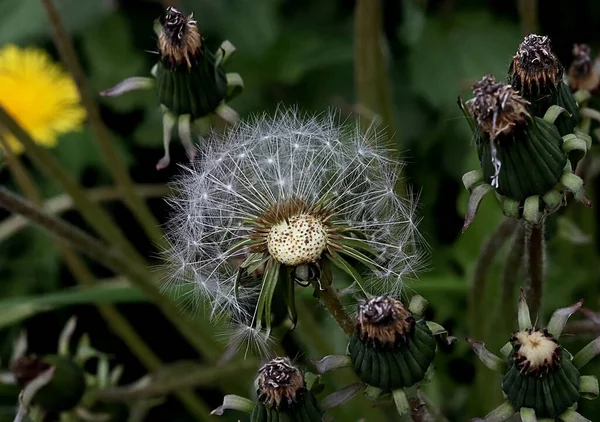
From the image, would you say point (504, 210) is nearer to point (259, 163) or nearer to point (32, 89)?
point (259, 163)

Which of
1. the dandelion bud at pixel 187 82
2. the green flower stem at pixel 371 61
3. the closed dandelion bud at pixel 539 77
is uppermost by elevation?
the green flower stem at pixel 371 61

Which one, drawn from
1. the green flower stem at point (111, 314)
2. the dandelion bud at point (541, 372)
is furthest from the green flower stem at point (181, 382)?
the dandelion bud at point (541, 372)

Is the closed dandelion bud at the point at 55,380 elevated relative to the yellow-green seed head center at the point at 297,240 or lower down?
elevated

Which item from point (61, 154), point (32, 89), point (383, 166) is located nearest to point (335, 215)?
point (383, 166)

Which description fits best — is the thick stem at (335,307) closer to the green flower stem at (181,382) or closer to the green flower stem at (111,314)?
the green flower stem at (181,382)

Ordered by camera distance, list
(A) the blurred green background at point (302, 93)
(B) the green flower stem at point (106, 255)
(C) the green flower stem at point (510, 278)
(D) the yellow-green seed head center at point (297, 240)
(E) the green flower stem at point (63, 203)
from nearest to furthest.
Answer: (D) the yellow-green seed head center at point (297, 240), (C) the green flower stem at point (510, 278), (B) the green flower stem at point (106, 255), (E) the green flower stem at point (63, 203), (A) the blurred green background at point (302, 93)

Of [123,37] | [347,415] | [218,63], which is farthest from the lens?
[123,37]

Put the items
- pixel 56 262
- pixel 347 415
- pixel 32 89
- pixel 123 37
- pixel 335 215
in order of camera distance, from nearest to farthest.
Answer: pixel 335 215
pixel 347 415
pixel 32 89
pixel 56 262
pixel 123 37

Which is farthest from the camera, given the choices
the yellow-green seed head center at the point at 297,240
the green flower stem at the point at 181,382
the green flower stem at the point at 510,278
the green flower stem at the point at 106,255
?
the green flower stem at the point at 181,382

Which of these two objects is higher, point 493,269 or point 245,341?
point 493,269
